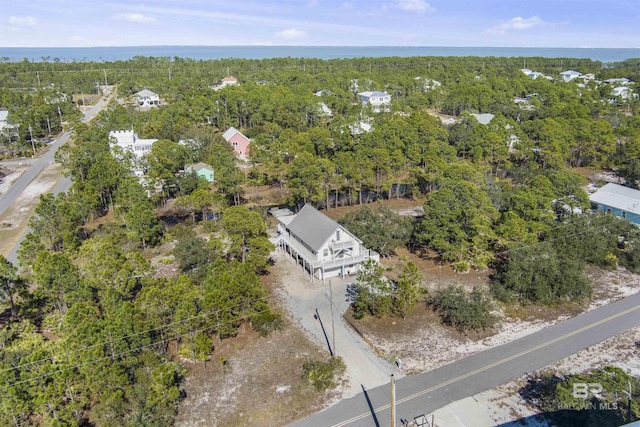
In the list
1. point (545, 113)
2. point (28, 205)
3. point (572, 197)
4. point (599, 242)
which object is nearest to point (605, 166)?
point (545, 113)

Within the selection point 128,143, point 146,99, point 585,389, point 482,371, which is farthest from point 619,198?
point 146,99

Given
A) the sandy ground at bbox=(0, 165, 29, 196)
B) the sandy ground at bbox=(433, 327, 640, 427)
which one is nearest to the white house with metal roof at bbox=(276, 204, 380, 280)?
the sandy ground at bbox=(433, 327, 640, 427)

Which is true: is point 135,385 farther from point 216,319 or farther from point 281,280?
point 281,280

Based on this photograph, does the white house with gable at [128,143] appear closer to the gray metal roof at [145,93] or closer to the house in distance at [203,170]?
the house in distance at [203,170]

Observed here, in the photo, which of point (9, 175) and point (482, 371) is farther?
point (9, 175)

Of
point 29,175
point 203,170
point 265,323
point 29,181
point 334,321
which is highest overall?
point 203,170

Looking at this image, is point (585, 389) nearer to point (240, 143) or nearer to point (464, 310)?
point (464, 310)

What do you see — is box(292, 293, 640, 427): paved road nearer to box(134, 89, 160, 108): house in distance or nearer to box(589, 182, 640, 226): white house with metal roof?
box(589, 182, 640, 226): white house with metal roof
